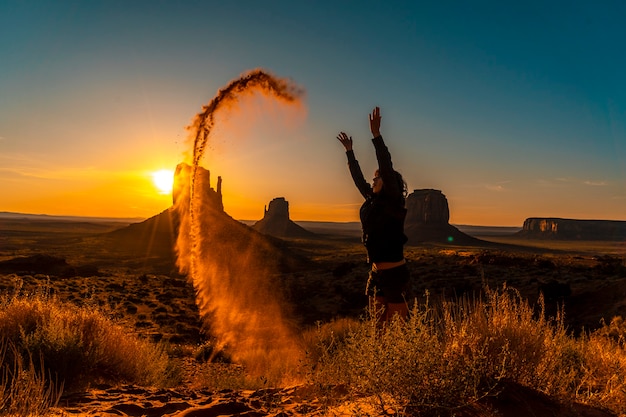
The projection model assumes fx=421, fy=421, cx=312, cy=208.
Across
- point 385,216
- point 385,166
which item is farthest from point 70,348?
point 385,166

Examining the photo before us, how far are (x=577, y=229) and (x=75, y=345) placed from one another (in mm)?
200964

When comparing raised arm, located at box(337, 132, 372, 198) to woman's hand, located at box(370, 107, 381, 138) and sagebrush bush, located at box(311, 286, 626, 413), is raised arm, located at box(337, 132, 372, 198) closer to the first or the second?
woman's hand, located at box(370, 107, 381, 138)

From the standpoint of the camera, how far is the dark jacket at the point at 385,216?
4.52 metres

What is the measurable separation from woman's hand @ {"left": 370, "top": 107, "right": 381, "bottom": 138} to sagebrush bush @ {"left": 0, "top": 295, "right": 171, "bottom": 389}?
4.70m

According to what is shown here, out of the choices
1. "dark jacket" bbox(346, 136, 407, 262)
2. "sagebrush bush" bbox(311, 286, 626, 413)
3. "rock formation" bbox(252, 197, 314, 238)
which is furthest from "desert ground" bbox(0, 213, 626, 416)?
"rock formation" bbox(252, 197, 314, 238)

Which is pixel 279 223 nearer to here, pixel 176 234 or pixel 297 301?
→ pixel 176 234

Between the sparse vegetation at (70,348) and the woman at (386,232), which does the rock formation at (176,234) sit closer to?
the sparse vegetation at (70,348)

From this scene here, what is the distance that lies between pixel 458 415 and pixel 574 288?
21567 mm

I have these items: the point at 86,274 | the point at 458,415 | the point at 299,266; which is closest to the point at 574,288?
the point at 458,415

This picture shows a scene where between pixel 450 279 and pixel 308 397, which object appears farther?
pixel 450 279

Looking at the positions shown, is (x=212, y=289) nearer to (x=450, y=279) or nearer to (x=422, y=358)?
(x=450, y=279)

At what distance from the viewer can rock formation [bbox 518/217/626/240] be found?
169875 millimetres

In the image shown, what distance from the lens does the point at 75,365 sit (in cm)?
555

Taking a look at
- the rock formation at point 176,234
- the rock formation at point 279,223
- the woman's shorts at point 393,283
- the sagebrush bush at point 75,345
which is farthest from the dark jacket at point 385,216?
the rock formation at point 279,223
